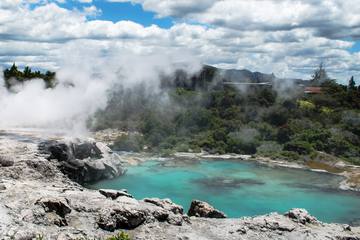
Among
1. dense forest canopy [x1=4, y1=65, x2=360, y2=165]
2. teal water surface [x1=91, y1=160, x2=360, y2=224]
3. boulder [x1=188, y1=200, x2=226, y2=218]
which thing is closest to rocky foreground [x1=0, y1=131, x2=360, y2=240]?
boulder [x1=188, y1=200, x2=226, y2=218]

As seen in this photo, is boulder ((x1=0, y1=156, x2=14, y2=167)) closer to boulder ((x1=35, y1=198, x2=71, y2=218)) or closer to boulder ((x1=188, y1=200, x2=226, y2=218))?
boulder ((x1=35, y1=198, x2=71, y2=218))

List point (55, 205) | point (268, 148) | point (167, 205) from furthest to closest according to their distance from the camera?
point (268, 148)
point (167, 205)
point (55, 205)

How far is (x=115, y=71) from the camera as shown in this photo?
47312 millimetres

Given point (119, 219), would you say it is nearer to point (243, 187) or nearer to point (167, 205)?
point (167, 205)

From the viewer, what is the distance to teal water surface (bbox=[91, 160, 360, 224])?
26.8m

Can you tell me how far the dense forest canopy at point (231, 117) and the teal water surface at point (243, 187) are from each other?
5456mm

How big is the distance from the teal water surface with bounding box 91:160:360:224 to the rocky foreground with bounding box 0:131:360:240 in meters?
6.73

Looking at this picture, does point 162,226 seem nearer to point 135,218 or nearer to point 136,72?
point 135,218

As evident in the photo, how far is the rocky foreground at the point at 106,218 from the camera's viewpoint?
1487cm

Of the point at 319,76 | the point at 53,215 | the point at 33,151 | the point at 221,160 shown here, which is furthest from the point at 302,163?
the point at 319,76

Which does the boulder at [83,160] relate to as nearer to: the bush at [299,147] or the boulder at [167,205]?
the boulder at [167,205]

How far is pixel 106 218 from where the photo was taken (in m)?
15.7

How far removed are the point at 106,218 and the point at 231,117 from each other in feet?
119

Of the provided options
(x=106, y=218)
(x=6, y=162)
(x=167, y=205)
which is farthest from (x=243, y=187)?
(x=106, y=218)
